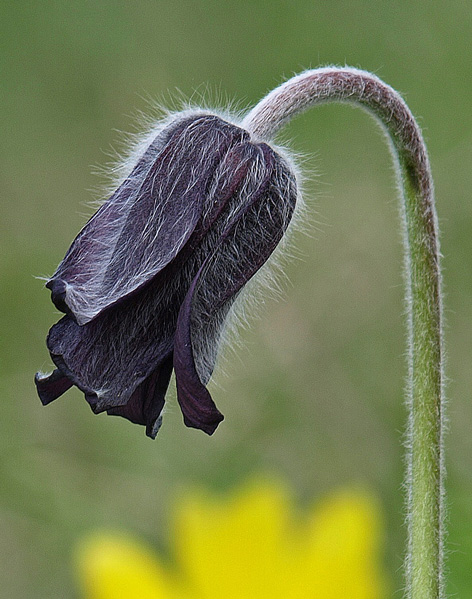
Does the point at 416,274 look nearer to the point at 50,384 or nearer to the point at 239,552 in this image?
the point at 50,384

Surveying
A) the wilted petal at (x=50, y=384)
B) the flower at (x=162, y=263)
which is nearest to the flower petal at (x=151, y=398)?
the flower at (x=162, y=263)

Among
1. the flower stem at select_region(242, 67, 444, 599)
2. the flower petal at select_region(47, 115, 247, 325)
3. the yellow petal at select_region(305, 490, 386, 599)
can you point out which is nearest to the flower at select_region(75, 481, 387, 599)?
the yellow petal at select_region(305, 490, 386, 599)

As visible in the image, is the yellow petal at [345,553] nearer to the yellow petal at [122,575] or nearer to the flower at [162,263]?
the yellow petal at [122,575]

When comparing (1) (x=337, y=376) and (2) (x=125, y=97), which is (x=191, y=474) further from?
(2) (x=125, y=97)

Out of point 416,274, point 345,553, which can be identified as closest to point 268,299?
point 345,553

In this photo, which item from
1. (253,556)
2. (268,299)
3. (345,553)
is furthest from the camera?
(268,299)

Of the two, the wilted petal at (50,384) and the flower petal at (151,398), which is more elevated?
the flower petal at (151,398)
